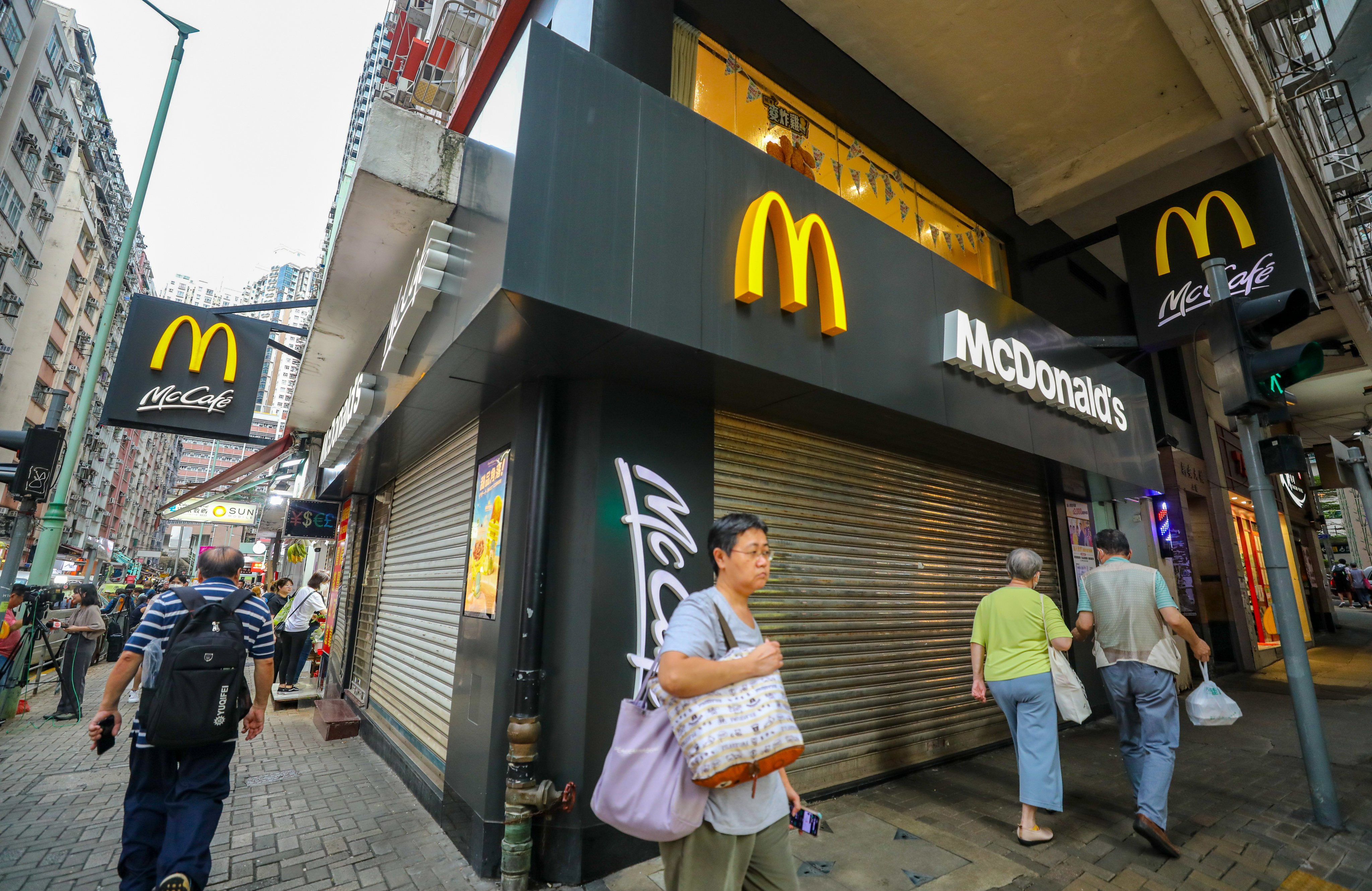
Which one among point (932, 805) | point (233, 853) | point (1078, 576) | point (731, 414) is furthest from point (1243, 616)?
point (233, 853)

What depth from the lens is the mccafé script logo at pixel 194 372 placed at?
20.9 ft

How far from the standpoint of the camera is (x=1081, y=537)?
8516 millimetres

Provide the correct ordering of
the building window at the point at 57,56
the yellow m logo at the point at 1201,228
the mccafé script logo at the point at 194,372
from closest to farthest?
the mccafé script logo at the point at 194,372 < the yellow m logo at the point at 1201,228 < the building window at the point at 57,56

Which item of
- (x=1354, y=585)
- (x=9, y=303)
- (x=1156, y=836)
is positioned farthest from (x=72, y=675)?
(x=1354, y=585)

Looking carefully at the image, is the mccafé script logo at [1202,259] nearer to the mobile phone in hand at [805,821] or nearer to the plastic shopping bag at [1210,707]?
the plastic shopping bag at [1210,707]

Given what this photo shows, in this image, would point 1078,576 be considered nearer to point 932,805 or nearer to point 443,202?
point 932,805

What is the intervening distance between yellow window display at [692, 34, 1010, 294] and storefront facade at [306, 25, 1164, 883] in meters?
0.09

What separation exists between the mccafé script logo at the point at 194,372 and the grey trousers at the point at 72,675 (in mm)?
4216

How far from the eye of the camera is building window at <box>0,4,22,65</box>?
24.2m

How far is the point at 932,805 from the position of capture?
4.71m

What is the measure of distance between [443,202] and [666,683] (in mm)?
4093

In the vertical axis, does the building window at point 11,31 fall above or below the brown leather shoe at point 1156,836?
above

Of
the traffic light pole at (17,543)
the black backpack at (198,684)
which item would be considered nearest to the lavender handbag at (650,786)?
the black backpack at (198,684)

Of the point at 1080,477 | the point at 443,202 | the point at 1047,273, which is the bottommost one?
the point at 1080,477
